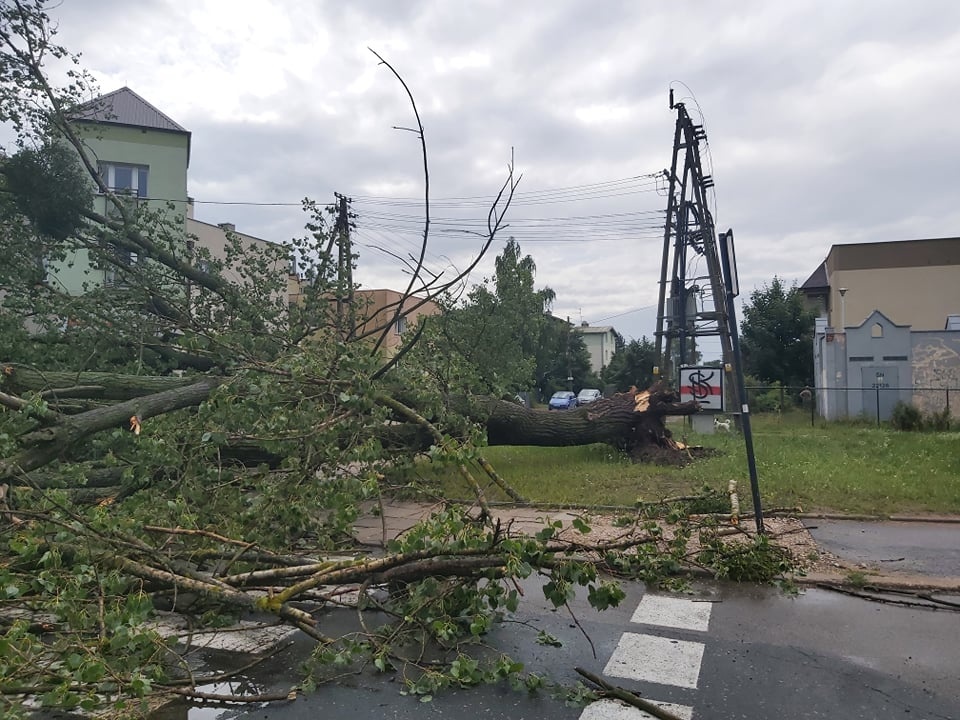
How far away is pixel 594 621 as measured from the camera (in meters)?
4.60

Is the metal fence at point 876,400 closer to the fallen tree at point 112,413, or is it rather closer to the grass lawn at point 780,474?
the grass lawn at point 780,474

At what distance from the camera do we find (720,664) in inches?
152

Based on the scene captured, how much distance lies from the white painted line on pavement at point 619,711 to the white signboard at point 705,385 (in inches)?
237

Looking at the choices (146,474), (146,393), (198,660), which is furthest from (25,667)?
(146,393)

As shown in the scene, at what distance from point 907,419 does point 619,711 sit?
16.5m

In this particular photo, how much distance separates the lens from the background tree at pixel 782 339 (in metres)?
31.4

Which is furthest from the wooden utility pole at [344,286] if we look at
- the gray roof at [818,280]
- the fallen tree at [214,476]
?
the gray roof at [818,280]

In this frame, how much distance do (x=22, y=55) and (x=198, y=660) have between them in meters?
9.18

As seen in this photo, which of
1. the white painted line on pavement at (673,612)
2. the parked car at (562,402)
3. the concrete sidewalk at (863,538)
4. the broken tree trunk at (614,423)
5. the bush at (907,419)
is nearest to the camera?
the white painted line on pavement at (673,612)

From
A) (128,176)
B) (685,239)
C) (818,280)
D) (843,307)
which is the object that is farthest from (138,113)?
(818,280)

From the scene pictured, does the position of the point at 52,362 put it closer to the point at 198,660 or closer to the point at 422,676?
the point at 198,660

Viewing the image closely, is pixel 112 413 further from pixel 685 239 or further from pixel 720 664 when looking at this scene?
pixel 685 239

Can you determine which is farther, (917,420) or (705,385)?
(917,420)

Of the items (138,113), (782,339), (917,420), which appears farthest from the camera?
(782,339)
